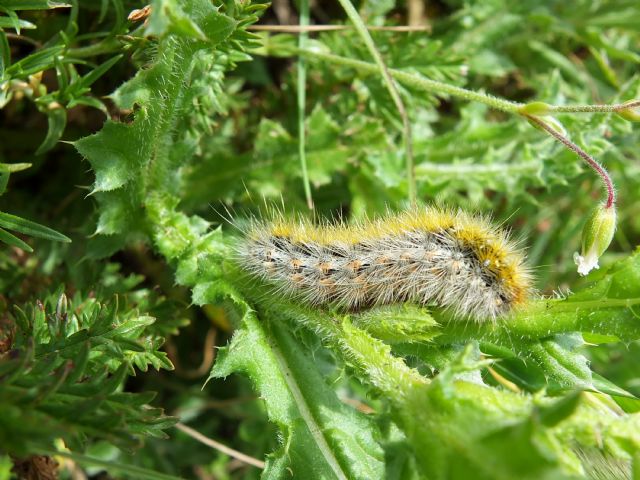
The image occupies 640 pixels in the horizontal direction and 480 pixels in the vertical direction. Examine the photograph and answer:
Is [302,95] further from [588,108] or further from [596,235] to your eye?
[596,235]

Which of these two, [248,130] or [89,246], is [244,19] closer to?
[89,246]

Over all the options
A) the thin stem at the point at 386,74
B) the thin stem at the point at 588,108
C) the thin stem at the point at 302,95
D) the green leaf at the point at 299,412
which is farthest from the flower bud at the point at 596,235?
the thin stem at the point at 302,95

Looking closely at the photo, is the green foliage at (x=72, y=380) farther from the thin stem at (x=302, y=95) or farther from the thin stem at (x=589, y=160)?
the thin stem at (x=589, y=160)

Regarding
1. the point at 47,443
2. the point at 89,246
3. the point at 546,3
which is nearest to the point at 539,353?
the point at 47,443

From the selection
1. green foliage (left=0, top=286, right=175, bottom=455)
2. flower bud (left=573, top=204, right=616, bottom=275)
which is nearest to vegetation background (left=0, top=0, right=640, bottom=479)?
green foliage (left=0, top=286, right=175, bottom=455)

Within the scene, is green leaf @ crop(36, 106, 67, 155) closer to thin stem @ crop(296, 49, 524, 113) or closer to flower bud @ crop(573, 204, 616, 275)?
thin stem @ crop(296, 49, 524, 113)

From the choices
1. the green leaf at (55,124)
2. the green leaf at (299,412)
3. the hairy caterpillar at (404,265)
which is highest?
the green leaf at (55,124)

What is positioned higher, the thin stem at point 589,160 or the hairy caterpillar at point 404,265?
the thin stem at point 589,160

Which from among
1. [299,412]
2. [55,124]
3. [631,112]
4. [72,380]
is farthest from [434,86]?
[72,380]
